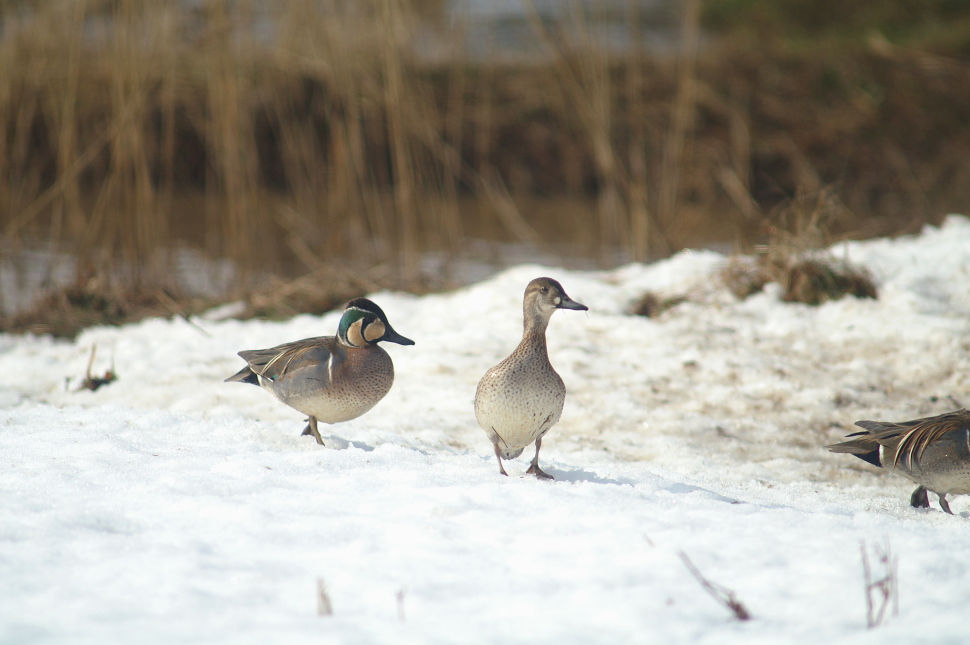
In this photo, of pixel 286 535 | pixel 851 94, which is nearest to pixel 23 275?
pixel 286 535

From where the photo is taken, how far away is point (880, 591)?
2.24 meters

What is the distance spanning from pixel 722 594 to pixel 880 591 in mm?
424

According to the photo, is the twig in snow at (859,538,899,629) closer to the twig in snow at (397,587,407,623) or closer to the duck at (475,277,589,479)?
the twig in snow at (397,587,407,623)

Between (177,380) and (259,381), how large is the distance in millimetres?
1115

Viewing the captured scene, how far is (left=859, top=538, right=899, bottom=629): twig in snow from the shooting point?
6.75 ft

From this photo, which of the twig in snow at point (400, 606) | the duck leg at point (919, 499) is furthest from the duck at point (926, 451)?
the twig in snow at point (400, 606)

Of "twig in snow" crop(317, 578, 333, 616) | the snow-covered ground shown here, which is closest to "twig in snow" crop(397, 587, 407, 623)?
the snow-covered ground

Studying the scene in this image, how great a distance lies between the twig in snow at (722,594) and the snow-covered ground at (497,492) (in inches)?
0.9

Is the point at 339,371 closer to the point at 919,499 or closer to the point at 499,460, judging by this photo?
the point at 499,460

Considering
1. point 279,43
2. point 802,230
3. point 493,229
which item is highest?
point 279,43

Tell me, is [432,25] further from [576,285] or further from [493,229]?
[493,229]

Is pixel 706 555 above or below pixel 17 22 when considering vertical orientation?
below

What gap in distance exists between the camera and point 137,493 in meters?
2.81

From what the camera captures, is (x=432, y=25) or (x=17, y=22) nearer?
(x=17, y=22)
